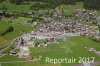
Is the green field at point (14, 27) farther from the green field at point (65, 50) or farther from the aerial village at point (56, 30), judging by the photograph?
the green field at point (65, 50)

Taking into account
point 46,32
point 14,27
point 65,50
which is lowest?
point 65,50

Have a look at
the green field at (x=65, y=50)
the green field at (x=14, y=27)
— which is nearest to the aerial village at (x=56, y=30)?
the green field at (x=14, y=27)

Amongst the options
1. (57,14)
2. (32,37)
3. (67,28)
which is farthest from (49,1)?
(32,37)

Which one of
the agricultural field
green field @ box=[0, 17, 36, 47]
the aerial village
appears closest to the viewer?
the agricultural field

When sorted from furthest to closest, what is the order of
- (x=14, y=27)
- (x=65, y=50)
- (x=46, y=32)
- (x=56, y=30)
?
(x=56, y=30) < (x=14, y=27) < (x=46, y=32) < (x=65, y=50)

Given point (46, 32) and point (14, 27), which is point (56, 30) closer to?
point (46, 32)

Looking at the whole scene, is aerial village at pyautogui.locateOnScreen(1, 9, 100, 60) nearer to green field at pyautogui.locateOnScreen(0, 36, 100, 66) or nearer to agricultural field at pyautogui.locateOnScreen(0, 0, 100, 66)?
agricultural field at pyautogui.locateOnScreen(0, 0, 100, 66)

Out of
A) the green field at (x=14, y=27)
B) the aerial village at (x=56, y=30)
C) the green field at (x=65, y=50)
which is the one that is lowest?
the green field at (x=65, y=50)

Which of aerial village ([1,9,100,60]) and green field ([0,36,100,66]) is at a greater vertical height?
aerial village ([1,9,100,60])

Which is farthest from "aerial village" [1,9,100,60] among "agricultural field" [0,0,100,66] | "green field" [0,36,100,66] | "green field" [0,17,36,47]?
"green field" [0,36,100,66]

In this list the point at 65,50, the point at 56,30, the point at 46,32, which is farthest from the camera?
the point at 56,30

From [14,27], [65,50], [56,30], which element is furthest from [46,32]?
[65,50]
